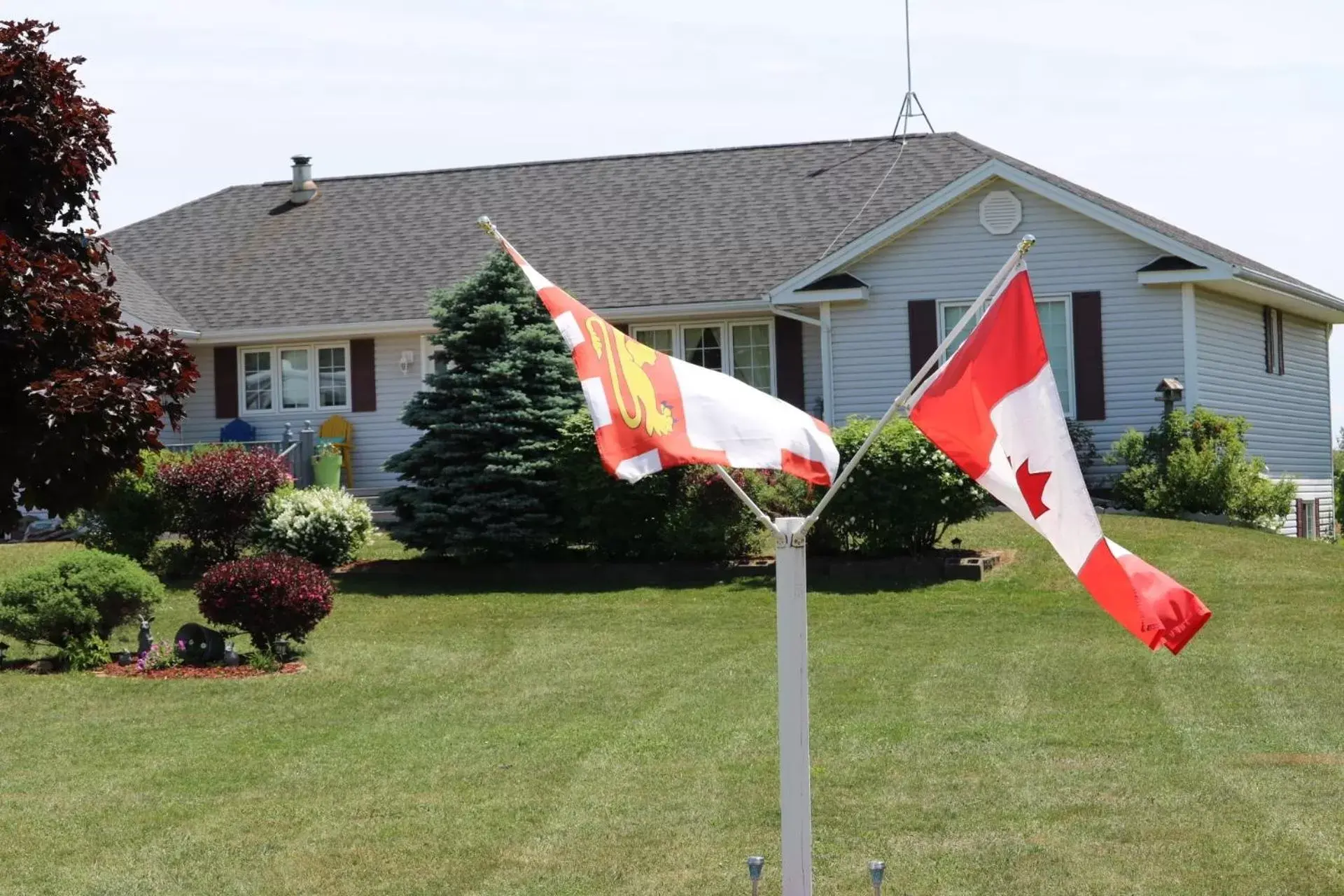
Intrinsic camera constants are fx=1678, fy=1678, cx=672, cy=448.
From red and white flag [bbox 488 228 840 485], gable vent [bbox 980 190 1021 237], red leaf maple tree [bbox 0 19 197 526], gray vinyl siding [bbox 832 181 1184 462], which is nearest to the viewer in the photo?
red and white flag [bbox 488 228 840 485]

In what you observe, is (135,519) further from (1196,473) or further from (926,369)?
(926,369)

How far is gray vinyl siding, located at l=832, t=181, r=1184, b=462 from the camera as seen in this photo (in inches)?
916

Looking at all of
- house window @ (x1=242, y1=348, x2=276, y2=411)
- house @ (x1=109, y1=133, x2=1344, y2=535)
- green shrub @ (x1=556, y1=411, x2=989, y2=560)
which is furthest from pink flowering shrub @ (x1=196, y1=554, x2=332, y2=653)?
house window @ (x1=242, y1=348, x2=276, y2=411)

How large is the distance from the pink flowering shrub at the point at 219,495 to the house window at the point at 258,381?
779cm

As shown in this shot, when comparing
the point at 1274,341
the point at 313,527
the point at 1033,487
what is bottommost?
the point at 313,527

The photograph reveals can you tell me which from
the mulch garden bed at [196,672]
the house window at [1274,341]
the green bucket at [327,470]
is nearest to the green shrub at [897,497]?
the mulch garden bed at [196,672]

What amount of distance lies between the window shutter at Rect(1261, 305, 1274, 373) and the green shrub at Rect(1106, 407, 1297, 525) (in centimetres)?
331

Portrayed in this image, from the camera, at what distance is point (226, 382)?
27.6 m

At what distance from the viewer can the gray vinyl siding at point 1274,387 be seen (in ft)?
78.4

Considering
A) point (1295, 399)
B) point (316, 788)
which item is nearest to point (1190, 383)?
point (1295, 399)

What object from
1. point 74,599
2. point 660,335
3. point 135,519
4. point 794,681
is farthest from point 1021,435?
point 660,335

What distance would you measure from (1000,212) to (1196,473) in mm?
4562

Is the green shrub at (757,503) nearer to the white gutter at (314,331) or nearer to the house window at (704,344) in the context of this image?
the house window at (704,344)

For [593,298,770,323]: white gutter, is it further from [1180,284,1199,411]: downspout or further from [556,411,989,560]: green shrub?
[1180,284,1199,411]: downspout
